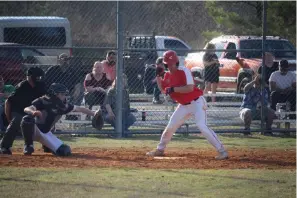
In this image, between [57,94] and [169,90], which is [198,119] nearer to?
[169,90]

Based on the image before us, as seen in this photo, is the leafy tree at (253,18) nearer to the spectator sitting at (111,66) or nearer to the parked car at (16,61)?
the parked car at (16,61)

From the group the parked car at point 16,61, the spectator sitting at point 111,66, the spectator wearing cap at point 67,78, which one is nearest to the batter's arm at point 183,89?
the spectator sitting at point 111,66

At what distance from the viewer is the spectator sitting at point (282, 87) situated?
1614 centimetres

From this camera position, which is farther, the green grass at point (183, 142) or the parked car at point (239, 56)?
the parked car at point (239, 56)

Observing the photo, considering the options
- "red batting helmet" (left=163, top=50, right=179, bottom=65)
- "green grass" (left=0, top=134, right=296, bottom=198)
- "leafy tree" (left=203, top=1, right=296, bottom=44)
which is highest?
Result: "leafy tree" (left=203, top=1, right=296, bottom=44)

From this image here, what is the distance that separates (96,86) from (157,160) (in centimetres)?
432

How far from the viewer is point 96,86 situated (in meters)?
15.4

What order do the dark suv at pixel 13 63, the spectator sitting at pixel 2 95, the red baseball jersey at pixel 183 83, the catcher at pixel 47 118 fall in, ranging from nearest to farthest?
the red baseball jersey at pixel 183 83, the catcher at pixel 47 118, the spectator sitting at pixel 2 95, the dark suv at pixel 13 63

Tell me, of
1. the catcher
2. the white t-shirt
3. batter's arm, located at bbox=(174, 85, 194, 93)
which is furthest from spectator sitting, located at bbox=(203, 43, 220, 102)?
the catcher

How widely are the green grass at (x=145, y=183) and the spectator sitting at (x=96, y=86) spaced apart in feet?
16.2

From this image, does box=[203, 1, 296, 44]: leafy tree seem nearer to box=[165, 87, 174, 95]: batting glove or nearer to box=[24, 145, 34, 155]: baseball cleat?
box=[165, 87, 174, 95]: batting glove

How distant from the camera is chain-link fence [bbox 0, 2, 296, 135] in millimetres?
15203

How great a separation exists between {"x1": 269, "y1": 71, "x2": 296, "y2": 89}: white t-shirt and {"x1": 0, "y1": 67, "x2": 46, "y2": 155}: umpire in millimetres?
5726

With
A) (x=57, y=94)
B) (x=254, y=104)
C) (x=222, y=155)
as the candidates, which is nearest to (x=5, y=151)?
(x=57, y=94)
